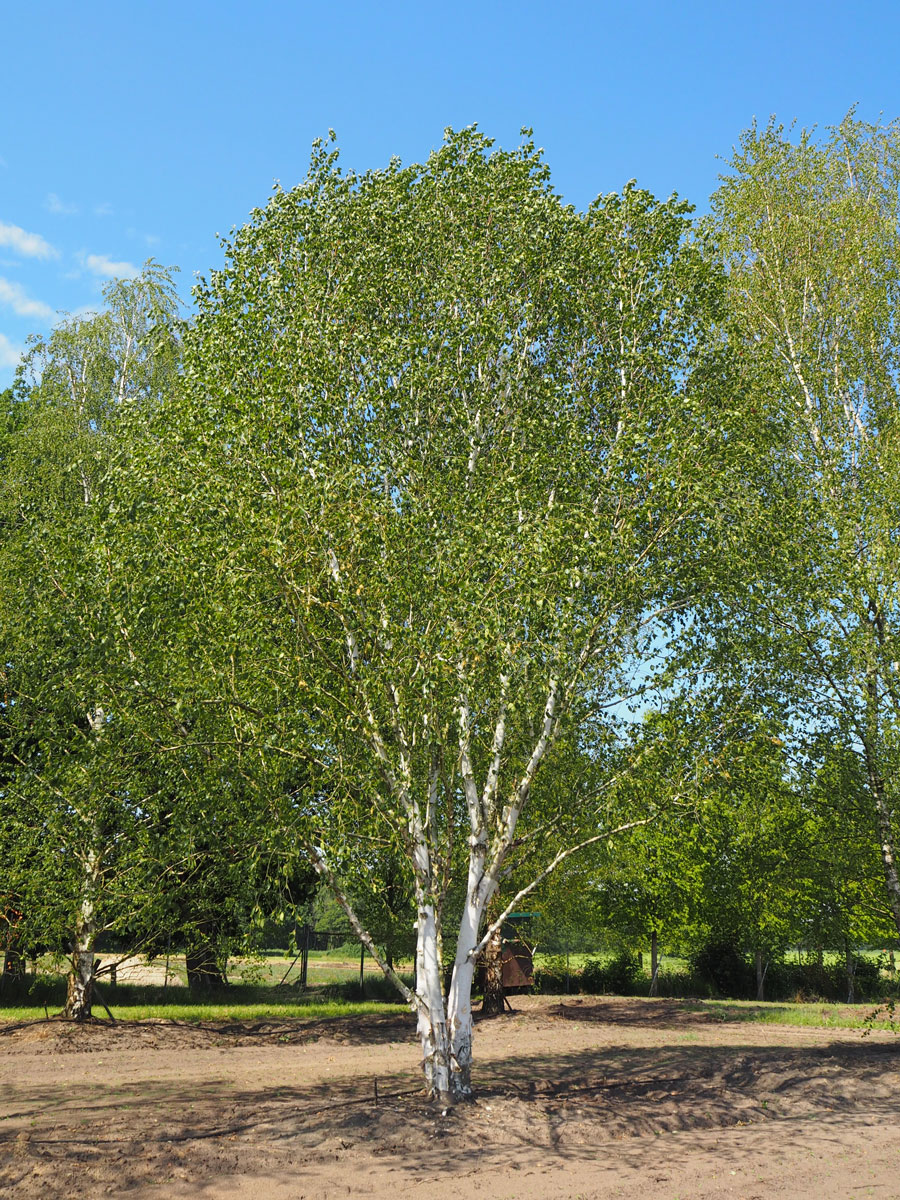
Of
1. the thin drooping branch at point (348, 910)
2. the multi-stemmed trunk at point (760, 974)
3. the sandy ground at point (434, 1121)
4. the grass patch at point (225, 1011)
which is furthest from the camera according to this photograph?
the multi-stemmed trunk at point (760, 974)

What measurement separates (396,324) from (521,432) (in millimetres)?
2468

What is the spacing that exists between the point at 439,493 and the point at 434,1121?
7.35 metres

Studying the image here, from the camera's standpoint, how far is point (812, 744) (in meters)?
15.1

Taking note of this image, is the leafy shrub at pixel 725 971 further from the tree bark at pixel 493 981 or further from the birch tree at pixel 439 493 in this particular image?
the birch tree at pixel 439 493

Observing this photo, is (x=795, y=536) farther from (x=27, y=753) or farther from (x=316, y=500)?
(x=27, y=753)

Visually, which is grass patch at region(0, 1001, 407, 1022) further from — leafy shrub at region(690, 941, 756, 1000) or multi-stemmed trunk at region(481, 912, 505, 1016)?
leafy shrub at region(690, 941, 756, 1000)

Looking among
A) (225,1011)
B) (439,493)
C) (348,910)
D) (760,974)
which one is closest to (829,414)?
(439,493)

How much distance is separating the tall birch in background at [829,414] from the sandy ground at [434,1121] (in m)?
4.70

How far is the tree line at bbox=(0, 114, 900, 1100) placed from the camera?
10.9 metres

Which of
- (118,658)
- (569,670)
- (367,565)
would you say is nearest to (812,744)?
(569,670)

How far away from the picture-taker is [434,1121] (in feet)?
33.2

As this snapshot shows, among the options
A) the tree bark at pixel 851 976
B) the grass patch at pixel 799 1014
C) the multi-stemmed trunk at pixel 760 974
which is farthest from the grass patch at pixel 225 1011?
the tree bark at pixel 851 976

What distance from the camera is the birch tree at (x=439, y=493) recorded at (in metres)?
10.9

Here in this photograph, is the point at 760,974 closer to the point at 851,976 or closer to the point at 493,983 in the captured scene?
the point at 851,976
